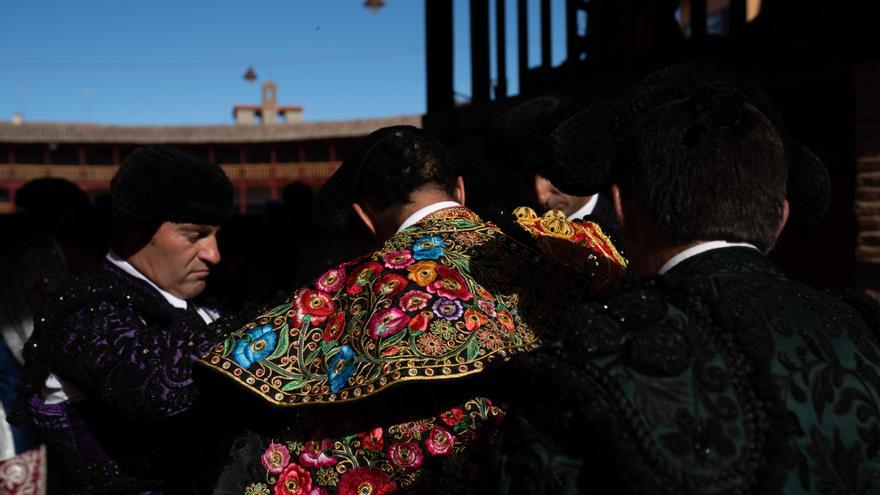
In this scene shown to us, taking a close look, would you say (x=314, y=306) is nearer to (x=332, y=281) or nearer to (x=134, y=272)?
(x=332, y=281)

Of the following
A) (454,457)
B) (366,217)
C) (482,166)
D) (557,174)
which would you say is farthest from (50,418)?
(557,174)

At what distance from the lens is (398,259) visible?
1912mm

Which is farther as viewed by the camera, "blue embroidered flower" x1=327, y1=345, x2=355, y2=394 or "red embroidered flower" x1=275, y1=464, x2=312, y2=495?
"red embroidered flower" x1=275, y1=464, x2=312, y2=495

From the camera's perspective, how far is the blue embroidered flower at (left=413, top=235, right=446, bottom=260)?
1923 millimetres

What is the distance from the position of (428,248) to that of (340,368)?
0.34 meters

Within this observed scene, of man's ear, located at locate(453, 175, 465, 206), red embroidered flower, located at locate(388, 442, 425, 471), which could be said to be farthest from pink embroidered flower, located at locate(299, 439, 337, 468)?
man's ear, located at locate(453, 175, 465, 206)

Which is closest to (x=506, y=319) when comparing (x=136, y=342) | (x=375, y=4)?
(x=136, y=342)

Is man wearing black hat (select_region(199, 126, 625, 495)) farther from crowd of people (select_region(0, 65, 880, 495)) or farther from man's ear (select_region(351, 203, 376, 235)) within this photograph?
man's ear (select_region(351, 203, 376, 235))

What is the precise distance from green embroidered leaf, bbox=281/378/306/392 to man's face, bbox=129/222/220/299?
919 mm

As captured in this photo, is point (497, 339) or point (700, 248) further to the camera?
point (497, 339)

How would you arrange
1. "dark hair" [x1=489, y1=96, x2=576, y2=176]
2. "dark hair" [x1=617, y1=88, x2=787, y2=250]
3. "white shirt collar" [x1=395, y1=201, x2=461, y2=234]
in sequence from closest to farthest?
1. "dark hair" [x1=617, y1=88, x2=787, y2=250]
2. "white shirt collar" [x1=395, y1=201, x2=461, y2=234]
3. "dark hair" [x1=489, y1=96, x2=576, y2=176]

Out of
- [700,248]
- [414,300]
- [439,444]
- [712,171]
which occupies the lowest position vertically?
[439,444]

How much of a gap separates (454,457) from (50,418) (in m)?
1.25

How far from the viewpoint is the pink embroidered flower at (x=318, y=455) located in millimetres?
1910
